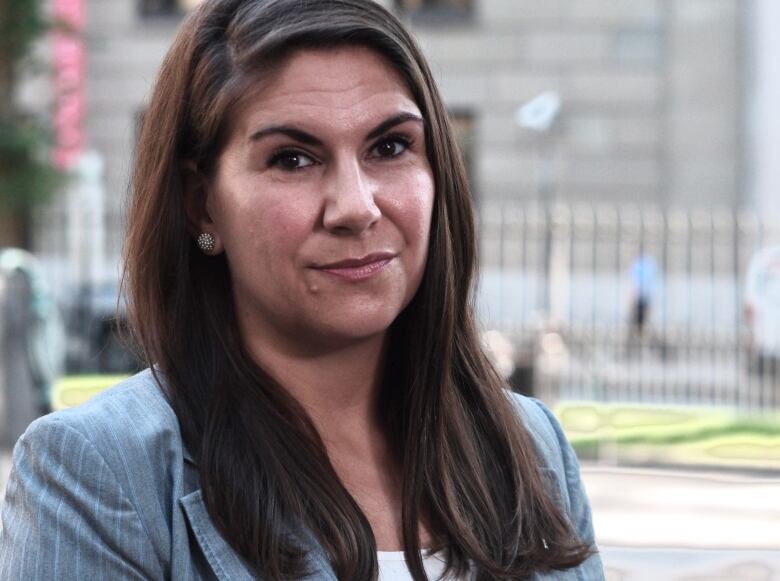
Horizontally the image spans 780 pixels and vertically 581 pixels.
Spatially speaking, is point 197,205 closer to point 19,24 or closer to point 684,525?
point 684,525

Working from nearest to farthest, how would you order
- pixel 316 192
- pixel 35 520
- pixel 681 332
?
pixel 35 520 → pixel 316 192 → pixel 681 332

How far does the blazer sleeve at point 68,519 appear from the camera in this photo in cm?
182

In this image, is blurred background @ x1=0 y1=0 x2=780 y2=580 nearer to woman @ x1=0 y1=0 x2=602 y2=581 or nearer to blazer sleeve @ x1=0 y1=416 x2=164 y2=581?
woman @ x1=0 y1=0 x2=602 y2=581

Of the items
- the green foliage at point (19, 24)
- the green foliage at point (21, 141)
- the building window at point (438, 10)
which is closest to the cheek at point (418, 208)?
the green foliage at point (21, 141)

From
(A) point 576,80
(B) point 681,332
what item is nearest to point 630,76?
(A) point 576,80

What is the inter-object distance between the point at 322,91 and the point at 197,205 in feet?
0.89

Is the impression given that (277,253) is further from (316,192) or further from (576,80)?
(576,80)

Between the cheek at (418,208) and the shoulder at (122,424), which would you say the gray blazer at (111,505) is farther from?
the cheek at (418,208)

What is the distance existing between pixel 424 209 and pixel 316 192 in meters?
0.19

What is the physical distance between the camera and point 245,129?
1980 millimetres

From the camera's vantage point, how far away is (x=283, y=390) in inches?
82.1

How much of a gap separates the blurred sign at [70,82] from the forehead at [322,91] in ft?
60.6

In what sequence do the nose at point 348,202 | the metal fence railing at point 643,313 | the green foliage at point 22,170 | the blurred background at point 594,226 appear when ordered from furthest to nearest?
1. the green foliage at point 22,170
2. the metal fence railing at point 643,313
3. the blurred background at point 594,226
4. the nose at point 348,202

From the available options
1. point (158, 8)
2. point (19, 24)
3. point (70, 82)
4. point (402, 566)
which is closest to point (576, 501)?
point (402, 566)
